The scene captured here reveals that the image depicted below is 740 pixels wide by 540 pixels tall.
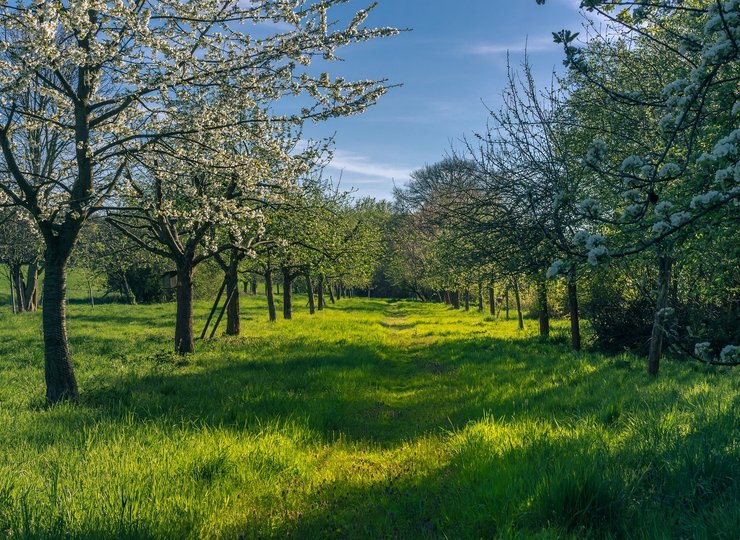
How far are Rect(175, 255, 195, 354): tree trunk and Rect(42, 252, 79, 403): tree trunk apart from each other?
6.65m

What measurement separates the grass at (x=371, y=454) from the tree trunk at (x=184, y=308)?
3.31 meters

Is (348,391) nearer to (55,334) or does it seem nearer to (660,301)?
(55,334)

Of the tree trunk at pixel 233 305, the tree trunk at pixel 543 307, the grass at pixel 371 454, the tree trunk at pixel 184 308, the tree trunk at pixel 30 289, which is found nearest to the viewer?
the grass at pixel 371 454

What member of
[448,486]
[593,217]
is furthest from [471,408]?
[593,217]

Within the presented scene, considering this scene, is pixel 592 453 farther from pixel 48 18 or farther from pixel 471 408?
pixel 48 18

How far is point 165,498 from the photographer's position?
4.48 m

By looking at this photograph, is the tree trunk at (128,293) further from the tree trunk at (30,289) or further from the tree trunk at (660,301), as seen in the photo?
the tree trunk at (660,301)

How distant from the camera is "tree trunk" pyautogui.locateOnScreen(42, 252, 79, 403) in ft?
27.3

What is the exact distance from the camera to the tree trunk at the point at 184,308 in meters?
15.2

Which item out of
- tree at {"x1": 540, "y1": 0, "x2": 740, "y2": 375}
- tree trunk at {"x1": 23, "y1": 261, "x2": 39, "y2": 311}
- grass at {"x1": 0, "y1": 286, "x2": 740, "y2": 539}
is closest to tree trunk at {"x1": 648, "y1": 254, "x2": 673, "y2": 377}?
grass at {"x1": 0, "y1": 286, "x2": 740, "y2": 539}

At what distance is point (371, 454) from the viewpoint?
670cm

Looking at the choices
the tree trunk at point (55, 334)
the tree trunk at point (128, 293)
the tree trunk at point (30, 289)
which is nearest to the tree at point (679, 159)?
the tree trunk at point (55, 334)

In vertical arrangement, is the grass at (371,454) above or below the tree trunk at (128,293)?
below

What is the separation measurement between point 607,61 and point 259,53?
7.72m
